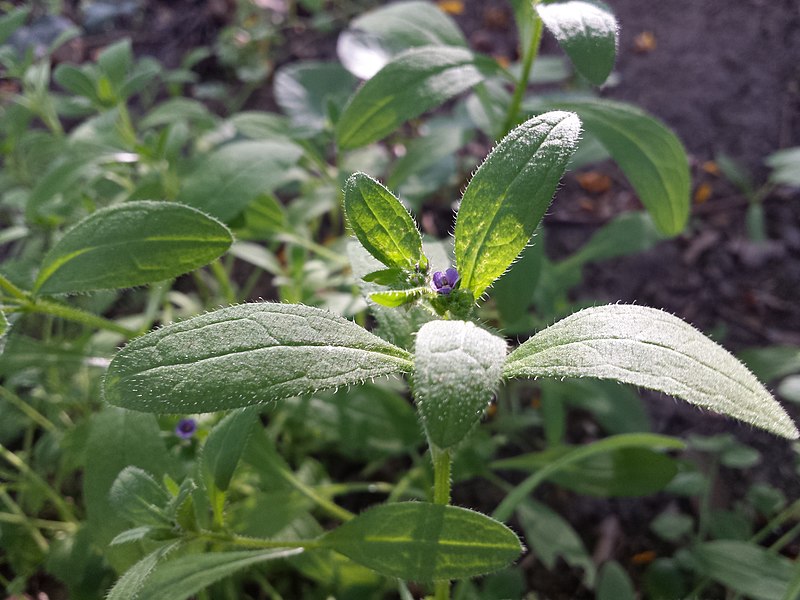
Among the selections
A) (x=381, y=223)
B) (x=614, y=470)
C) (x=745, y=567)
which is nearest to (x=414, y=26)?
(x=381, y=223)

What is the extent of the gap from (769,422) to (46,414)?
2.23 metres

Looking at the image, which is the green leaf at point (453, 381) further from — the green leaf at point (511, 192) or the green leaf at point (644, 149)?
the green leaf at point (644, 149)

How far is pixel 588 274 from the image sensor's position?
9.18 ft

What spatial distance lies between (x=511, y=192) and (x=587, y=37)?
1.57 ft

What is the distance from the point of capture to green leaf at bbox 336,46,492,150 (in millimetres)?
1608

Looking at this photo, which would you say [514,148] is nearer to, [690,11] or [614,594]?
[614,594]

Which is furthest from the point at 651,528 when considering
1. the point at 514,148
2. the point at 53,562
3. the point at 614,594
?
the point at 53,562

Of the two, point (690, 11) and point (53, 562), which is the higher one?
point (690, 11)

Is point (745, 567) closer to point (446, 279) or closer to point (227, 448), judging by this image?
point (446, 279)

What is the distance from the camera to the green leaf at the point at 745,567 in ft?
5.60

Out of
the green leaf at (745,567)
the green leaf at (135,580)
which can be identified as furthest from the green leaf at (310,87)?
the green leaf at (745,567)

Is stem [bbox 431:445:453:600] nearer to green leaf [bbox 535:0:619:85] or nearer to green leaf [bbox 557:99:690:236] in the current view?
green leaf [bbox 535:0:619:85]

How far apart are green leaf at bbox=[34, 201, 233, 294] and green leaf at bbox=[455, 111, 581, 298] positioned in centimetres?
52

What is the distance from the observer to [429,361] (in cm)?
96
